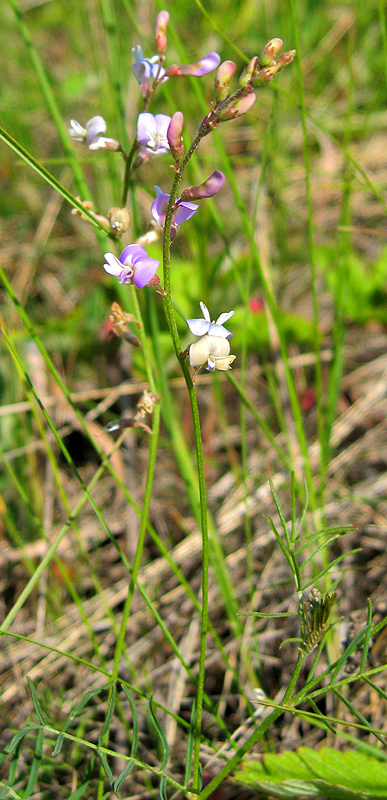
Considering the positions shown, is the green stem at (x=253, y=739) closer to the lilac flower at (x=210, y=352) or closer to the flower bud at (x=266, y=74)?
the lilac flower at (x=210, y=352)

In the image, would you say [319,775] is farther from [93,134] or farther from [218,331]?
[93,134]

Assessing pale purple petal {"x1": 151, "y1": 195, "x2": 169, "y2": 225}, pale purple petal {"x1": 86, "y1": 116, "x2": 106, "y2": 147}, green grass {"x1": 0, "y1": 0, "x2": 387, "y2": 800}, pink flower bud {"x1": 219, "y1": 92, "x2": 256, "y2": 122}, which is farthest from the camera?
green grass {"x1": 0, "y1": 0, "x2": 387, "y2": 800}

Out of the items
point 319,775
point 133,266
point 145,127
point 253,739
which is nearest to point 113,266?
point 133,266

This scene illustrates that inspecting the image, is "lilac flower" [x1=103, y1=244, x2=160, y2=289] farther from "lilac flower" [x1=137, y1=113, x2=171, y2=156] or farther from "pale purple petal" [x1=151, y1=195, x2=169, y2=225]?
"lilac flower" [x1=137, y1=113, x2=171, y2=156]

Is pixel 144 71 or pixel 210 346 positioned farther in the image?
pixel 144 71

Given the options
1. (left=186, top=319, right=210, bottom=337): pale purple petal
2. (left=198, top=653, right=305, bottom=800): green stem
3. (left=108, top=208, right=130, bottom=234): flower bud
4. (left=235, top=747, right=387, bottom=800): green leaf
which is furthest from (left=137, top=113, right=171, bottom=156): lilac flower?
(left=235, top=747, right=387, bottom=800): green leaf

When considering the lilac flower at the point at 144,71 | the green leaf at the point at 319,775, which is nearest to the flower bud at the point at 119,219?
the lilac flower at the point at 144,71
